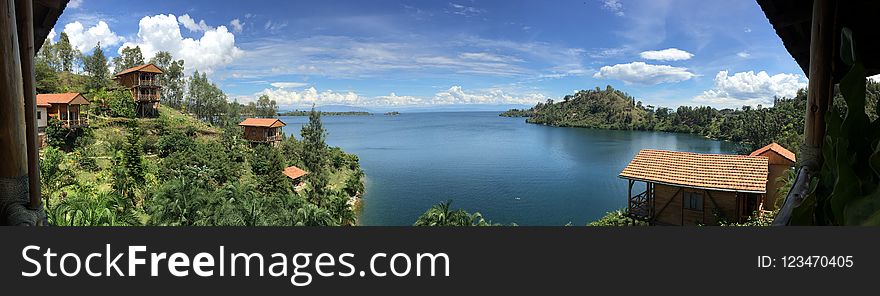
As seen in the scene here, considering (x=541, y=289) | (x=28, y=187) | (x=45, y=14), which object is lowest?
(x=541, y=289)

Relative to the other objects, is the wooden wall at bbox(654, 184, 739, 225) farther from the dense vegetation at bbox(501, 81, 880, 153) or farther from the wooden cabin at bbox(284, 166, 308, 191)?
the wooden cabin at bbox(284, 166, 308, 191)

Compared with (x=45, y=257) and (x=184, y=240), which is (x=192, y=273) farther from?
(x=45, y=257)

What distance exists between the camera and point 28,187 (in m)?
1.08

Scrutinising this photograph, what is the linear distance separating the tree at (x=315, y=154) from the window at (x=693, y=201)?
47.7ft

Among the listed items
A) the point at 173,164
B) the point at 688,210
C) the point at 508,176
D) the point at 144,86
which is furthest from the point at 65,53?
the point at 688,210

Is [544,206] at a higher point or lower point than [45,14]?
lower

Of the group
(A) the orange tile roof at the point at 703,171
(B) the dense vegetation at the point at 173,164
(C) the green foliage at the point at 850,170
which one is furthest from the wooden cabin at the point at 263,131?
(C) the green foliage at the point at 850,170

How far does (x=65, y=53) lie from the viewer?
84.8 feet

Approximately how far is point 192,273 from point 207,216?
521 inches

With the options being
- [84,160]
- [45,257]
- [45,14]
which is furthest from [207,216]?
[45,257]

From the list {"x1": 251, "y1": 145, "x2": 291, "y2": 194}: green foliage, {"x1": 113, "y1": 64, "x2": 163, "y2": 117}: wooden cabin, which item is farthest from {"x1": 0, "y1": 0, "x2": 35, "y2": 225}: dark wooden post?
{"x1": 113, "y1": 64, "x2": 163, "y2": 117}: wooden cabin

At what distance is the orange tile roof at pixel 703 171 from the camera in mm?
8078

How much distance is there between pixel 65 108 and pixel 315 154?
990 centimetres

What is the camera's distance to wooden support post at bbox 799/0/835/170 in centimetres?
137
